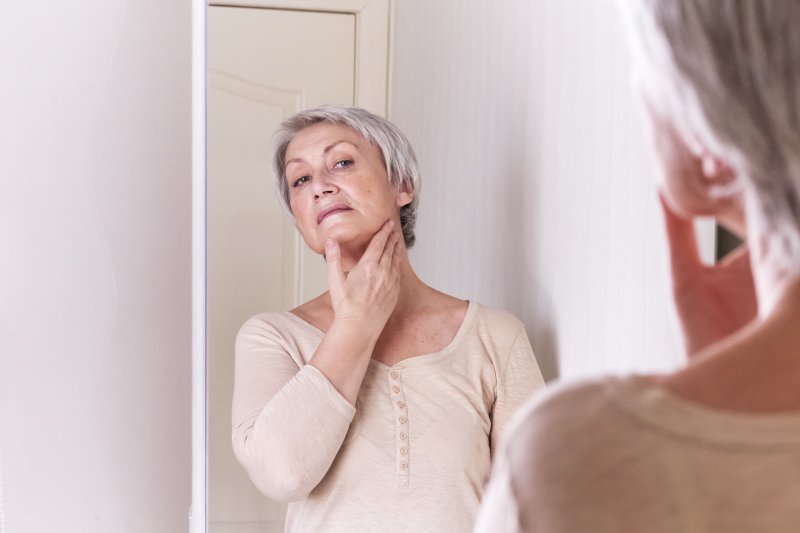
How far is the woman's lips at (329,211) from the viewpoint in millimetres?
900

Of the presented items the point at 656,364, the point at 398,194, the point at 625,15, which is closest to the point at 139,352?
the point at 398,194

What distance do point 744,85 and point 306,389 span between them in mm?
547

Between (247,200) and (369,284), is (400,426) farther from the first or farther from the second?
(247,200)

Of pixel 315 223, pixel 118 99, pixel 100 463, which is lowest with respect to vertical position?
pixel 100 463

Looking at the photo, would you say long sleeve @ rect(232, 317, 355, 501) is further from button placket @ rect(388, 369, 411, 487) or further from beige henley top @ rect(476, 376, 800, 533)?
beige henley top @ rect(476, 376, 800, 533)

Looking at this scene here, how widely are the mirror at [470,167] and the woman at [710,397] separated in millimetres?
430

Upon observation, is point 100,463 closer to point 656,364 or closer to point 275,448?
point 275,448

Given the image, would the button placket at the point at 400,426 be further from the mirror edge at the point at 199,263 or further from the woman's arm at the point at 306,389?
the mirror edge at the point at 199,263

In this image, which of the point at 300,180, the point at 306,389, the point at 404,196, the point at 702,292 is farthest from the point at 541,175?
the point at 702,292

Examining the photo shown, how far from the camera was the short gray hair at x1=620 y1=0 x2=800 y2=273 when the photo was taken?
0.29m

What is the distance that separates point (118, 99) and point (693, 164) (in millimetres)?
670

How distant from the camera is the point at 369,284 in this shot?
0.87 meters

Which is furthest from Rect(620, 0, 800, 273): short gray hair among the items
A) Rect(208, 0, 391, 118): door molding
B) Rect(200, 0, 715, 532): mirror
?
Rect(208, 0, 391, 118): door molding

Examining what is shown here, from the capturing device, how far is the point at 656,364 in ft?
2.41
